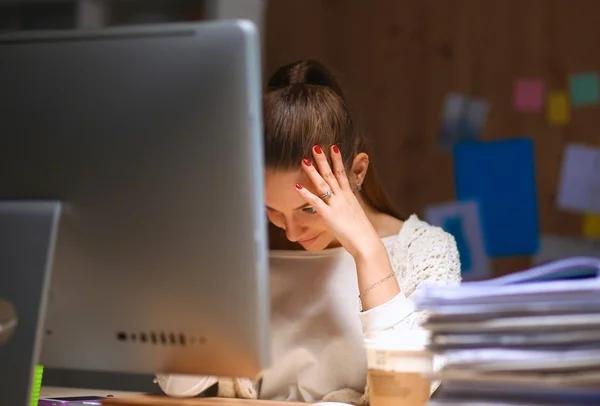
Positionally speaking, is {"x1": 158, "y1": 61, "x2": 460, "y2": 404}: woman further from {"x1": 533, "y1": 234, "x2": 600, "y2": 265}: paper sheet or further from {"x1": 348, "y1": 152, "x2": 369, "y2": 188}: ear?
{"x1": 533, "y1": 234, "x2": 600, "y2": 265}: paper sheet

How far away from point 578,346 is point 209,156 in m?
0.41

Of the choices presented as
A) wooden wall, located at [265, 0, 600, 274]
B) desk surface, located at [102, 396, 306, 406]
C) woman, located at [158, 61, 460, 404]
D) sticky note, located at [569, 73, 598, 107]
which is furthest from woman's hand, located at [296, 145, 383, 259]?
sticky note, located at [569, 73, 598, 107]

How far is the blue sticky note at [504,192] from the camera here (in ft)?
9.93

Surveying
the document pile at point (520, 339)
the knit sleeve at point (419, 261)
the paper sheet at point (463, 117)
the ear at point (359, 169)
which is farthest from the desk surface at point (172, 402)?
the paper sheet at point (463, 117)

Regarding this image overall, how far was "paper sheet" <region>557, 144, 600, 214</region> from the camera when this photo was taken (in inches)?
118

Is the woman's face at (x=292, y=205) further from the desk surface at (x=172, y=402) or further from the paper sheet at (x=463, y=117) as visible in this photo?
the paper sheet at (x=463, y=117)

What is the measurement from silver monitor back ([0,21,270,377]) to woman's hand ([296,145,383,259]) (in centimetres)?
50

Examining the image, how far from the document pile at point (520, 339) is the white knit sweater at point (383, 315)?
1.26ft

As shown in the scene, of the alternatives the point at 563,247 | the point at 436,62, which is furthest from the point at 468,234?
the point at 436,62

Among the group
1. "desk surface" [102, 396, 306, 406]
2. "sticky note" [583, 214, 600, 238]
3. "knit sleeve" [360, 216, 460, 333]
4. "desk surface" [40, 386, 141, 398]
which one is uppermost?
"knit sleeve" [360, 216, 460, 333]

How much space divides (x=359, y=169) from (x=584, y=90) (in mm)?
1780

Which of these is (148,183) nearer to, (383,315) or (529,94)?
(383,315)

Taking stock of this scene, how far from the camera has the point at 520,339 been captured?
81cm

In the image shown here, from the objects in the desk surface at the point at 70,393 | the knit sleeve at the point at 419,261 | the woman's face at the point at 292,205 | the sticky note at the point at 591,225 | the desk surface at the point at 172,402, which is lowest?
the sticky note at the point at 591,225
